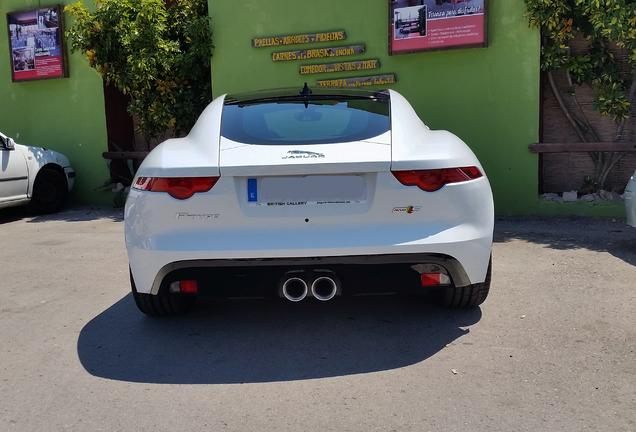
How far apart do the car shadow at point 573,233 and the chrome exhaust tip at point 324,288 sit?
134 inches

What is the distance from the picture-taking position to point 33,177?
10.3m

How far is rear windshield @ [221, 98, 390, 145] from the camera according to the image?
12.5ft

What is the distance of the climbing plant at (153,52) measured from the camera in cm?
1008

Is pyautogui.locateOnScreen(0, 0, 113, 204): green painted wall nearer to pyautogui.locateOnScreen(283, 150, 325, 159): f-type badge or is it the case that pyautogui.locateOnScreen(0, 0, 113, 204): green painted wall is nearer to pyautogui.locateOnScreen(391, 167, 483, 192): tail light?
pyautogui.locateOnScreen(283, 150, 325, 159): f-type badge

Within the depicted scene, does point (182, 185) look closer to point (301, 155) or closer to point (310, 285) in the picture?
point (301, 155)

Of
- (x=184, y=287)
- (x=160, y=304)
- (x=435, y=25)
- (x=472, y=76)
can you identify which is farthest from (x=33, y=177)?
(x=184, y=287)

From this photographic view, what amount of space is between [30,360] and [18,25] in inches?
397

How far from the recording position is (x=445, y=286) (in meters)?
3.74

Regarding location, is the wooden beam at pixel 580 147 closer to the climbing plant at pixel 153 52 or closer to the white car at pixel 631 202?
the white car at pixel 631 202

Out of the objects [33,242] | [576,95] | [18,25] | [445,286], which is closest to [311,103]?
[445,286]

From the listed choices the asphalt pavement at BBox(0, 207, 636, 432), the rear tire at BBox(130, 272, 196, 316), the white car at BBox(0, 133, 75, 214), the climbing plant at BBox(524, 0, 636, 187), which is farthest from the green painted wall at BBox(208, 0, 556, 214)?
the rear tire at BBox(130, 272, 196, 316)

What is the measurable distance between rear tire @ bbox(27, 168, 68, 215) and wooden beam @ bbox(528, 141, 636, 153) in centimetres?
745

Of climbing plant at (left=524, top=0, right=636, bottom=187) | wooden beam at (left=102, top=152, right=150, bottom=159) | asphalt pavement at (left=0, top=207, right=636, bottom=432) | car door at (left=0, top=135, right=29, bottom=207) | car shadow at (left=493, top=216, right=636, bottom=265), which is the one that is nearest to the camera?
asphalt pavement at (left=0, top=207, right=636, bottom=432)

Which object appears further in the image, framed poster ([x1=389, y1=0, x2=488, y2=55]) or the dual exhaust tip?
framed poster ([x1=389, y1=0, x2=488, y2=55])
